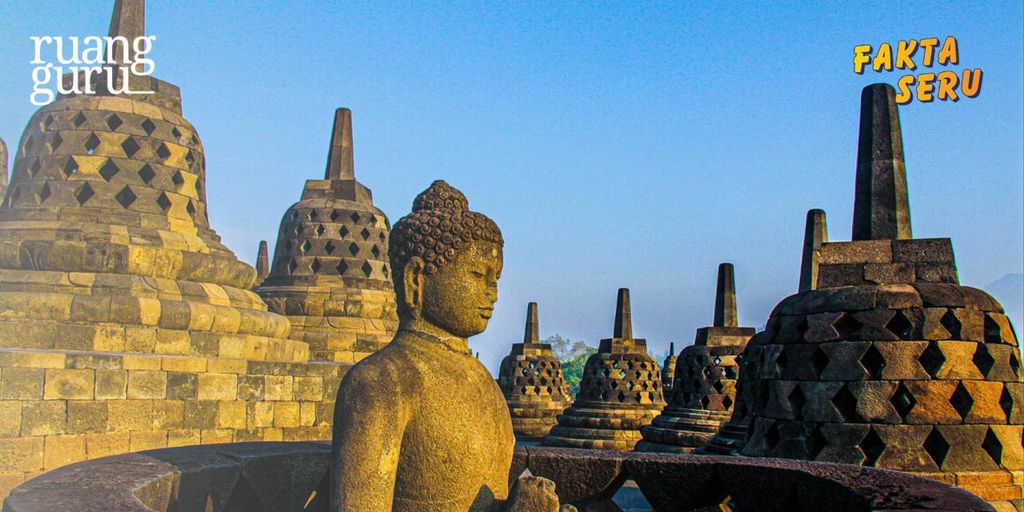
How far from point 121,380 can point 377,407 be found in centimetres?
479

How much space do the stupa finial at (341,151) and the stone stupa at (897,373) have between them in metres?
10.5

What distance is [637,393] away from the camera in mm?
15984

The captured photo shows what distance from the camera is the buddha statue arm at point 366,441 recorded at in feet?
8.95

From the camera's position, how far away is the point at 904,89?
6992 mm

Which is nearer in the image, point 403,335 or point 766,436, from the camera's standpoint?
point 403,335

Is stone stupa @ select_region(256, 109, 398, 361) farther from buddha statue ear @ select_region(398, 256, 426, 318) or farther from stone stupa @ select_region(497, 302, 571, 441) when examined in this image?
buddha statue ear @ select_region(398, 256, 426, 318)

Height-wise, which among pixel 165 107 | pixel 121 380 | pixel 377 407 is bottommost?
pixel 121 380

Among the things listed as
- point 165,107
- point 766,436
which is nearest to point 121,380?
Result: point 165,107

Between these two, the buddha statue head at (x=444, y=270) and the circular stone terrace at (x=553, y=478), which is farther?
the buddha statue head at (x=444, y=270)

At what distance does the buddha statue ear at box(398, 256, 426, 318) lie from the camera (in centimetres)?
315

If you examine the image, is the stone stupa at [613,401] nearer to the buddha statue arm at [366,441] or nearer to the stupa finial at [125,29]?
the stupa finial at [125,29]

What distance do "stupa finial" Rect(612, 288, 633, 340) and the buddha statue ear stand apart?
1430 cm

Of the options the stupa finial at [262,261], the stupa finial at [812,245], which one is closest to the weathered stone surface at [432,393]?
the stupa finial at [812,245]

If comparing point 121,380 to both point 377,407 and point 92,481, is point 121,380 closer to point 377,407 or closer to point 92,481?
point 92,481
